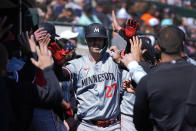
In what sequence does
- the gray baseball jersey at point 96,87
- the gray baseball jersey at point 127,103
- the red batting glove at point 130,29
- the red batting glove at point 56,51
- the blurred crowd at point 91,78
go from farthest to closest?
1. the gray baseball jersey at point 127,103
2. the gray baseball jersey at point 96,87
3. the red batting glove at point 130,29
4. the red batting glove at point 56,51
5. the blurred crowd at point 91,78

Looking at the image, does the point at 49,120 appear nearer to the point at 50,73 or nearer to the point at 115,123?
the point at 115,123

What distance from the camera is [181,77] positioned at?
327 centimetres

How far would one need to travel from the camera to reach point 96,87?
182 inches

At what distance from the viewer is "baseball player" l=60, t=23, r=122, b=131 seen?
4.60 metres

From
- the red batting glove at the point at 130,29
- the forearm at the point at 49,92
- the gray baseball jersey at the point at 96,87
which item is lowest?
the gray baseball jersey at the point at 96,87

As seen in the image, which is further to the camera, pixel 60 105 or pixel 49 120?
pixel 49 120

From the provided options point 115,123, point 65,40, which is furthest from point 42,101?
point 65,40

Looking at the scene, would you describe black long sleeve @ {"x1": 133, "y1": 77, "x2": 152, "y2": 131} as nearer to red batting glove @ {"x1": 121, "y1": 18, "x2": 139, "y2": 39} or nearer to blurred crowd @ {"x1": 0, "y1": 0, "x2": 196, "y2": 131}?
blurred crowd @ {"x1": 0, "y1": 0, "x2": 196, "y2": 131}

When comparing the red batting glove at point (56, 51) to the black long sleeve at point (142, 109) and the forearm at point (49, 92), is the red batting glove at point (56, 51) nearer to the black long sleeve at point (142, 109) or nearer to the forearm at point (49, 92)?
the forearm at point (49, 92)

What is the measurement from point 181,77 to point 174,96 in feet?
0.68

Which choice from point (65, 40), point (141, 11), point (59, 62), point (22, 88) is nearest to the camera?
point (22, 88)

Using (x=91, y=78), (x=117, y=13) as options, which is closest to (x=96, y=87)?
(x=91, y=78)

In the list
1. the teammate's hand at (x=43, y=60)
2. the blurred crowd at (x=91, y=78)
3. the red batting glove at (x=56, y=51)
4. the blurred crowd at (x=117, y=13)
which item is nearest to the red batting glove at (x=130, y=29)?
the blurred crowd at (x=91, y=78)

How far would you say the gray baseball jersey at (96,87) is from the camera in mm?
4594
